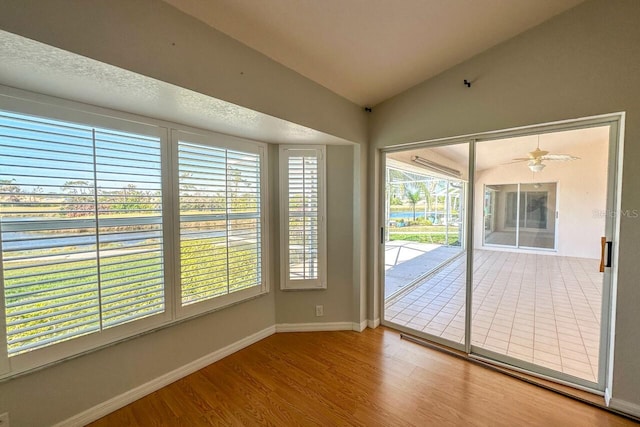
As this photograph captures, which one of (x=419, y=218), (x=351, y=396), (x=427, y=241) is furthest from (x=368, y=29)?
(x=351, y=396)

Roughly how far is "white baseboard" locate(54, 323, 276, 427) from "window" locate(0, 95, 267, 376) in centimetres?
44

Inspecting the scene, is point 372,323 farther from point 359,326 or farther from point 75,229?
point 75,229

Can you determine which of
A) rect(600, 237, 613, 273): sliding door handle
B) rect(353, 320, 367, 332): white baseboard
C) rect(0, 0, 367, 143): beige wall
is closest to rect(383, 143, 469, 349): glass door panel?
rect(353, 320, 367, 332): white baseboard

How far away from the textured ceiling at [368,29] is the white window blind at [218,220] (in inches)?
39.0

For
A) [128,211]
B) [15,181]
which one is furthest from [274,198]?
[15,181]

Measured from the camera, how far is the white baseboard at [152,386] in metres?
1.71

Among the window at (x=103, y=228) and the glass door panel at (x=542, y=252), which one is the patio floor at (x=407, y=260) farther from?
the window at (x=103, y=228)

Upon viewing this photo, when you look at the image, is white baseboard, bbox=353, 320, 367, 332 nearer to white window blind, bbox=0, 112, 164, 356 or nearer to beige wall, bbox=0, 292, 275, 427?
beige wall, bbox=0, 292, 275, 427

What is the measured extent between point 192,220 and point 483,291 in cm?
290

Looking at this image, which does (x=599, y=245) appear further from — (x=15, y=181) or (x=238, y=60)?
(x=15, y=181)

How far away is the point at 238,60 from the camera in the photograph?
173 centimetres

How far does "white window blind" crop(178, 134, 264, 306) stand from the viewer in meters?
2.19

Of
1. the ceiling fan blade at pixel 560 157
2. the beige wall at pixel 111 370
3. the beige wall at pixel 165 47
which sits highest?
the beige wall at pixel 165 47

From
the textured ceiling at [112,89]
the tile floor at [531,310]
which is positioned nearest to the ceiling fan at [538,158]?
the tile floor at [531,310]
